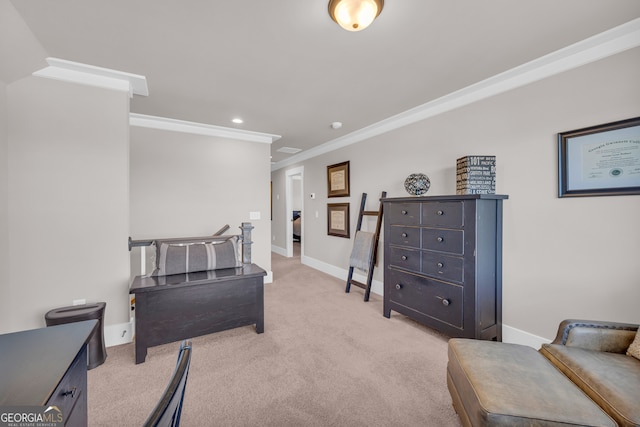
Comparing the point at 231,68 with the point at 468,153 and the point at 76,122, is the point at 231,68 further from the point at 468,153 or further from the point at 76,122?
the point at 468,153

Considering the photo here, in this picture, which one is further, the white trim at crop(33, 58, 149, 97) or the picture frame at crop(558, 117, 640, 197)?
the white trim at crop(33, 58, 149, 97)

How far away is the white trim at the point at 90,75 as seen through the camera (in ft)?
7.30

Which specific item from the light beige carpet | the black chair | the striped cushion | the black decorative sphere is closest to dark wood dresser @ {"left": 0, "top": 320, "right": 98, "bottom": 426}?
the black chair

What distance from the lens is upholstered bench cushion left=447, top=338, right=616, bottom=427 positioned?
41.7 inches

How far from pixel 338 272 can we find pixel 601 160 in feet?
11.7

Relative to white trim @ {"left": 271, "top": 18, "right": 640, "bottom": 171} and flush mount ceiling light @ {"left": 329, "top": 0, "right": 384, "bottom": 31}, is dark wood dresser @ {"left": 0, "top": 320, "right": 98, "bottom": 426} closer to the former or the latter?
flush mount ceiling light @ {"left": 329, "top": 0, "right": 384, "bottom": 31}

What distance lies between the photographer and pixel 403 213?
9.40 feet

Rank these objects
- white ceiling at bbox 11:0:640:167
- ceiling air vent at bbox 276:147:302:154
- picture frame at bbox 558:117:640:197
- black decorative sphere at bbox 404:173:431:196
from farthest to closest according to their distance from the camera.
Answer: ceiling air vent at bbox 276:147:302:154 < black decorative sphere at bbox 404:173:431:196 < picture frame at bbox 558:117:640:197 < white ceiling at bbox 11:0:640:167

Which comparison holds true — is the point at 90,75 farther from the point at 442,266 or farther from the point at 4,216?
the point at 442,266

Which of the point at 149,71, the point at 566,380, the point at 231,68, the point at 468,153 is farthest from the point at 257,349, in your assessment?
the point at 468,153

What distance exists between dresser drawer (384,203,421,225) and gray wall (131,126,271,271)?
85.1 inches

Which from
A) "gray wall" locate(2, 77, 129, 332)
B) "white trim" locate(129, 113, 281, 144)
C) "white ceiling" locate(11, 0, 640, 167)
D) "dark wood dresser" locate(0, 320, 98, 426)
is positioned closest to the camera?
"dark wood dresser" locate(0, 320, 98, 426)

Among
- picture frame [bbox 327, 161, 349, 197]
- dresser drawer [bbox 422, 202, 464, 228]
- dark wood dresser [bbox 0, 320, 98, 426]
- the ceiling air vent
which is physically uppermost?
the ceiling air vent

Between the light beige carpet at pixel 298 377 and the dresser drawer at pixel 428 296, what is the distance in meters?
0.25
